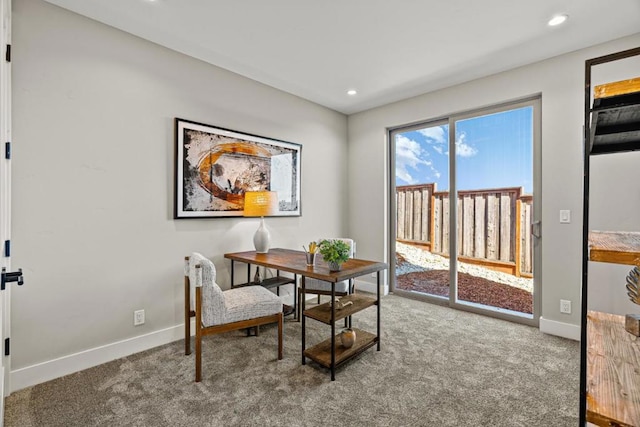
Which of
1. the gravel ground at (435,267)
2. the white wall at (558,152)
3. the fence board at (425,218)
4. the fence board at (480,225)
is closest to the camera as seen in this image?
the white wall at (558,152)

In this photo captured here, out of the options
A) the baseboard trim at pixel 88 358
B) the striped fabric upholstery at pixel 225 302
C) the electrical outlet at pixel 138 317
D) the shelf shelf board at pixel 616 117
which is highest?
the shelf shelf board at pixel 616 117

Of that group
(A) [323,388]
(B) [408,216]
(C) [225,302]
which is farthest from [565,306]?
(C) [225,302]

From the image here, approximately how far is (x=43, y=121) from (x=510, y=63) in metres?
4.01

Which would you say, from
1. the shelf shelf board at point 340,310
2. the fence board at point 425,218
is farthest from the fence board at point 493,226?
the shelf shelf board at point 340,310

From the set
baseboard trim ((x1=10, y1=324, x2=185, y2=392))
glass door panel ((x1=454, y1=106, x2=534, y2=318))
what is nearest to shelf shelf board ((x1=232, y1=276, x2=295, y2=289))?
baseboard trim ((x1=10, y1=324, x2=185, y2=392))

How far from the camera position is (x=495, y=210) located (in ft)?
11.2

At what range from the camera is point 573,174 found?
280cm

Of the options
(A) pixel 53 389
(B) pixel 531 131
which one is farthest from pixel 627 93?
Result: (A) pixel 53 389

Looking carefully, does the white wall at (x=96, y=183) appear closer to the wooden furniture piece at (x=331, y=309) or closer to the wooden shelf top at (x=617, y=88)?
the wooden furniture piece at (x=331, y=309)

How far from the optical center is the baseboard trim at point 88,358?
6.77 feet

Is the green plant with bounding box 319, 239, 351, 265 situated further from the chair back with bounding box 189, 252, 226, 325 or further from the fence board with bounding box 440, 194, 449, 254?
the fence board with bounding box 440, 194, 449, 254

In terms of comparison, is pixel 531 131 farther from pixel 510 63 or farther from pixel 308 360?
pixel 308 360

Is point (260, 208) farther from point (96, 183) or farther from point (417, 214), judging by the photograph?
point (417, 214)

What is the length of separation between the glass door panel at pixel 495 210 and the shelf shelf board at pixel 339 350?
168 cm
